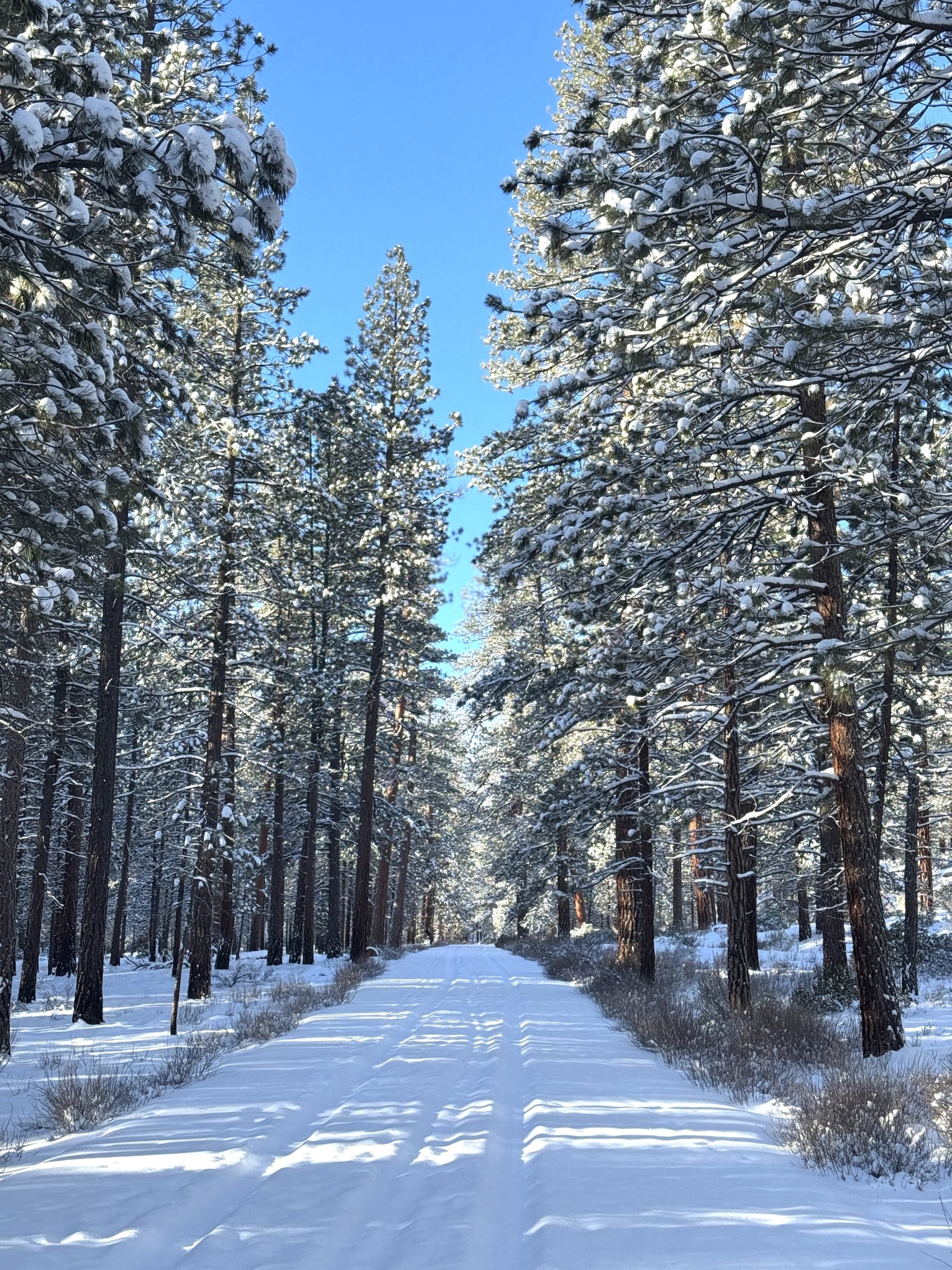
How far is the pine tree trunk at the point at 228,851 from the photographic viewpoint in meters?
16.6

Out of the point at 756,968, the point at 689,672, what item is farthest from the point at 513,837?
the point at 689,672

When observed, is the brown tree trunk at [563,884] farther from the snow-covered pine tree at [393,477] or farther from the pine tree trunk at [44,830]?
the pine tree trunk at [44,830]

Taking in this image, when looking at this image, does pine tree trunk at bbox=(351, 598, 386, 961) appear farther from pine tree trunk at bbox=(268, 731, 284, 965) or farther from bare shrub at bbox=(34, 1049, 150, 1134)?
bare shrub at bbox=(34, 1049, 150, 1134)

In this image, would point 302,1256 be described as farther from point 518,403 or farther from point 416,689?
point 416,689

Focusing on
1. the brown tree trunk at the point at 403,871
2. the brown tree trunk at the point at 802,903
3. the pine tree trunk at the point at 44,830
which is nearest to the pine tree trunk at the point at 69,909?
the pine tree trunk at the point at 44,830

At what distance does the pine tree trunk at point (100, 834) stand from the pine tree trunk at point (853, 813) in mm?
10363

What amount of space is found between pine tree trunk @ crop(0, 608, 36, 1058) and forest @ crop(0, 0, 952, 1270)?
0.08 m

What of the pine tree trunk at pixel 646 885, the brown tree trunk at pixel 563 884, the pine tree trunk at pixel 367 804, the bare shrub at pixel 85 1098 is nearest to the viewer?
the bare shrub at pixel 85 1098

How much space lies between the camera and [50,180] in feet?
21.1

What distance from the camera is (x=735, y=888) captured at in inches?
452

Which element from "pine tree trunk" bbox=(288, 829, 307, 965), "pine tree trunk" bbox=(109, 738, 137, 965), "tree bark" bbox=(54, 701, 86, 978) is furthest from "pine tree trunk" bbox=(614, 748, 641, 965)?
"pine tree trunk" bbox=(109, 738, 137, 965)

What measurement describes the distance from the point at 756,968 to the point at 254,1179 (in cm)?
1589

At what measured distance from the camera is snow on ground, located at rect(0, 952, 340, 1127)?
965 centimetres

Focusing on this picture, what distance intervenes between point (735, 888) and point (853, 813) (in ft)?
11.7
